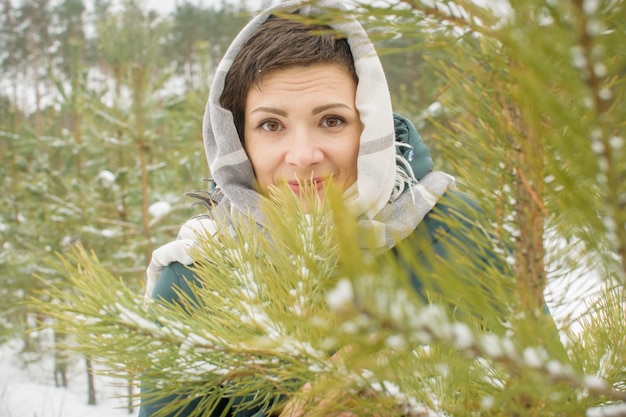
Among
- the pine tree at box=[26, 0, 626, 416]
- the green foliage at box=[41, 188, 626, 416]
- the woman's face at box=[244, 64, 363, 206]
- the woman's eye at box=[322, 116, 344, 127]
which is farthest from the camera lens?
the woman's eye at box=[322, 116, 344, 127]

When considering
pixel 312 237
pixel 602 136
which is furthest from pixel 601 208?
pixel 312 237

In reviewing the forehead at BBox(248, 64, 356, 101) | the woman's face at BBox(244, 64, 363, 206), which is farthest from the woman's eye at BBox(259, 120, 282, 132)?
the forehead at BBox(248, 64, 356, 101)

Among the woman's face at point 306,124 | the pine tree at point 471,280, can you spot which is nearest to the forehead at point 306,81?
the woman's face at point 306,124

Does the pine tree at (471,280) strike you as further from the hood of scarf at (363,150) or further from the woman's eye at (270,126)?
the woman's eye at (270,126)

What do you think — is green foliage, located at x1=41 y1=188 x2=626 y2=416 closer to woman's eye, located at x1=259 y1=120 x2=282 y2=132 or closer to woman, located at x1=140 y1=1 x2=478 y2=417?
woman, located at x1=140 y1=1 x2=478 y2=417

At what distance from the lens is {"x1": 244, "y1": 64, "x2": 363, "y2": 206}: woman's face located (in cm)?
161

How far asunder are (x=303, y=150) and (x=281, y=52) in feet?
1.27

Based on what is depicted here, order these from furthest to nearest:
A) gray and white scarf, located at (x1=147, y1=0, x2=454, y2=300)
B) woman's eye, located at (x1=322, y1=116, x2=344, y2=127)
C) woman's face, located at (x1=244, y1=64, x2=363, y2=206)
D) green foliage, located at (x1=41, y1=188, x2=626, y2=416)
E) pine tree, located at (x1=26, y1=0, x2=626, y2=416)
A: woman's eye, located at (x1=322, y1=116, x2=344, y2=127) → woman's face, located at (x1=244, y1=64, x2=363, y2=206) → gray and white scarf, located at (x1=147, y1=0, x2=454, y2=300) → green foliage, located at (x1=41, y1=188, x2=626, y2=416) → pine tree, located at (x1=26, y1=0, x2=626, y2=416)

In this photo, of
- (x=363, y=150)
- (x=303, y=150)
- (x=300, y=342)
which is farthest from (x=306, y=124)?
(x=300, y=342)

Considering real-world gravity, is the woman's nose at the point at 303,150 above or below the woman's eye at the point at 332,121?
below

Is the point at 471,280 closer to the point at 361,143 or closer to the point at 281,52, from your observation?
the point at 361,143

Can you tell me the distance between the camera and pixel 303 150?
1.59 m

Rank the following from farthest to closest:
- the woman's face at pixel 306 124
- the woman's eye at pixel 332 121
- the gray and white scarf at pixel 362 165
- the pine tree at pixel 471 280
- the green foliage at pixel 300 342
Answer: the woman's eye at pixel 332 121
the woman's face at pixel 306 124
the gray and white scarf at pixel 362 165
the green foliage at pixel 300 342
the pine tree at pixel 471 280

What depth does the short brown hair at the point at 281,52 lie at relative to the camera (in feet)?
5.40
